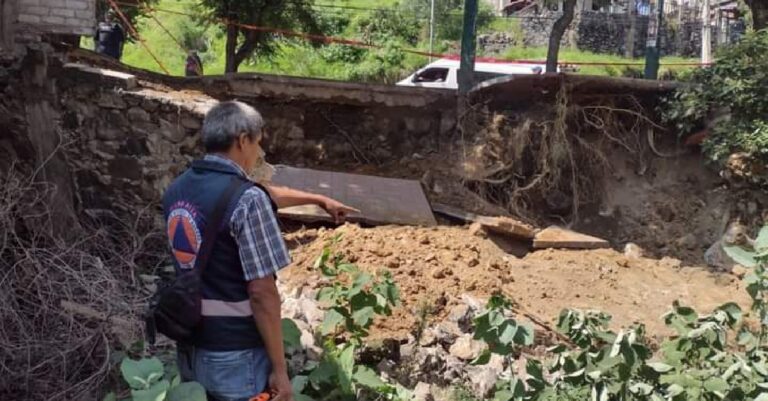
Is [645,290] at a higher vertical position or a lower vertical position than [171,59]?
lower

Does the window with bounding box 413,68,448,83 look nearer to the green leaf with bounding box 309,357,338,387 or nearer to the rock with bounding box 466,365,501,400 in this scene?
the rock with bounding box 466,365,501,400

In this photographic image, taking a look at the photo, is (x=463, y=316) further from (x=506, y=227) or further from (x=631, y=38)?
(x=631, y=38)

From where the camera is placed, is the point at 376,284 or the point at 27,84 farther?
the point at 27,84

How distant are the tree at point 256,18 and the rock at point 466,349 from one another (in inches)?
341

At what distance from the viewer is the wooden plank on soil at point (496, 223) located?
6.88 m

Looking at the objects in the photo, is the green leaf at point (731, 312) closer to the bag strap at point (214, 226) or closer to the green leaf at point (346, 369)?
the green leaf at point (346, 369)

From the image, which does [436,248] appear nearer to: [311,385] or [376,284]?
[376,284]

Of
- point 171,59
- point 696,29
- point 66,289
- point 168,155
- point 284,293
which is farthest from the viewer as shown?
point 696,29

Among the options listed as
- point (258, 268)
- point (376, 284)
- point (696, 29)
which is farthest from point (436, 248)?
point (696, 29)

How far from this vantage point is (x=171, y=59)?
68.5 ft

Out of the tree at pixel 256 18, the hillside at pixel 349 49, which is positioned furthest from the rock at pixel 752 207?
the hillside at pixel 349 49

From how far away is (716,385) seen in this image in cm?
311

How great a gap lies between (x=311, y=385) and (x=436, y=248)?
256cm

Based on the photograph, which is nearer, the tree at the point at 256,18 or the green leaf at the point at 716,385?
the green leaf at the point at 716,385
